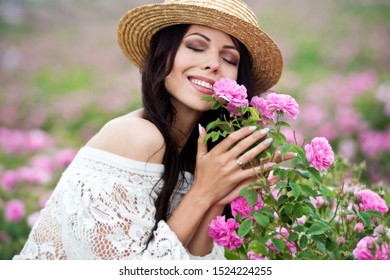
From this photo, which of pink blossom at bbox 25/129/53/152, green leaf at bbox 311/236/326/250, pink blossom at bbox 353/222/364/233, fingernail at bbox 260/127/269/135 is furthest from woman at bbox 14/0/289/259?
pink blossom at bbox 25/129/53/152

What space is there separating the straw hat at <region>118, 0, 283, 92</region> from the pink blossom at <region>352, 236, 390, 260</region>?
80 centimetres

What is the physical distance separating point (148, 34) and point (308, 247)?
98 centimetres

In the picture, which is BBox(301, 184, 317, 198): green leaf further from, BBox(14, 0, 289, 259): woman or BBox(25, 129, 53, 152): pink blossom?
BBox(25, 129, 53, 152): pink blossom

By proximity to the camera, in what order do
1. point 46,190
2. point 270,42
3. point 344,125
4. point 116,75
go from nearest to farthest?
point 270,42, point 46,190, point 344,125, point 116,75

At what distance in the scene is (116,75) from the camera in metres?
7.11

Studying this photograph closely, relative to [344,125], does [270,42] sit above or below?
above

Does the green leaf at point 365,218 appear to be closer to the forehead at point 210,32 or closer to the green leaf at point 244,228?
the green leaf at point 244,228

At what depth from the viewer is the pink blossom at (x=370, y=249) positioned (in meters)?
1.54

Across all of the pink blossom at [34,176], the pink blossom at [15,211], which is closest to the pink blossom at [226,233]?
the pink blossom at [15,211]

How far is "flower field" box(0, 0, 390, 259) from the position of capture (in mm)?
2289

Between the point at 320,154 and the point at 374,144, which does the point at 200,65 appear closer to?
the point at 320,154

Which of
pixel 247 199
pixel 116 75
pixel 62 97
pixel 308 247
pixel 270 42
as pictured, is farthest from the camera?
pixel 116 75
